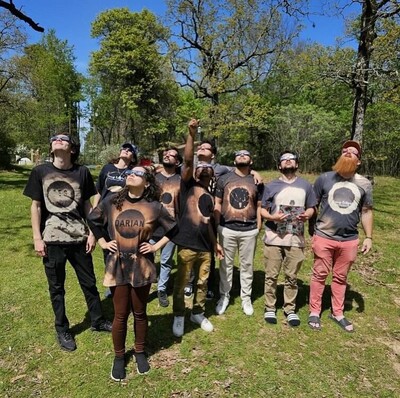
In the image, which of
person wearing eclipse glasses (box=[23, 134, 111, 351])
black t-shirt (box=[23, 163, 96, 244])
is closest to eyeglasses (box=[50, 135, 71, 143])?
person wearing eclipse glasses (box=[23, 134, 111, 351])

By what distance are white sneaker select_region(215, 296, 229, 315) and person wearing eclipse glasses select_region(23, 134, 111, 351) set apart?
1.81 m

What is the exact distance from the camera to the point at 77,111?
37.2m

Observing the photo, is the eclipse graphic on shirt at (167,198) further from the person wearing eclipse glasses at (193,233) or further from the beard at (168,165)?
the person wearing eclipse glasses at (193,233)

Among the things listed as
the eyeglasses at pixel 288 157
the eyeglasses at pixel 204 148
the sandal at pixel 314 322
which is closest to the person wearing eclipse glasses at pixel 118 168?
the eyeglasses at pixel 204 148

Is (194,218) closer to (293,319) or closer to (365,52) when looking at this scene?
(293,319)

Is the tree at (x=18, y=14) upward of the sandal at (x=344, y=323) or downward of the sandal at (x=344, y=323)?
upward

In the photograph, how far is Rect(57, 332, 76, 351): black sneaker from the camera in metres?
3.60

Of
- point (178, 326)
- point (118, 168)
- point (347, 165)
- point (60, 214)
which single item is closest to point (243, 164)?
point (347, 165)

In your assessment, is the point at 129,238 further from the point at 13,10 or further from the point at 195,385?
the point at 13,10

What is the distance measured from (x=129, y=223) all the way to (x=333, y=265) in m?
2.67

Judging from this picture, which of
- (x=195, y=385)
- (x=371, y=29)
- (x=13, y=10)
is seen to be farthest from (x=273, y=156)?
(x=195, y=385)

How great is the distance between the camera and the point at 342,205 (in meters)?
4.02

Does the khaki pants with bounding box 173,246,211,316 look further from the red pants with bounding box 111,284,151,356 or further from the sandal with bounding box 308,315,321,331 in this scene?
the sandal with bounding box 308,315,321,331

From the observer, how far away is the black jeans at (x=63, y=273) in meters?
3.49
